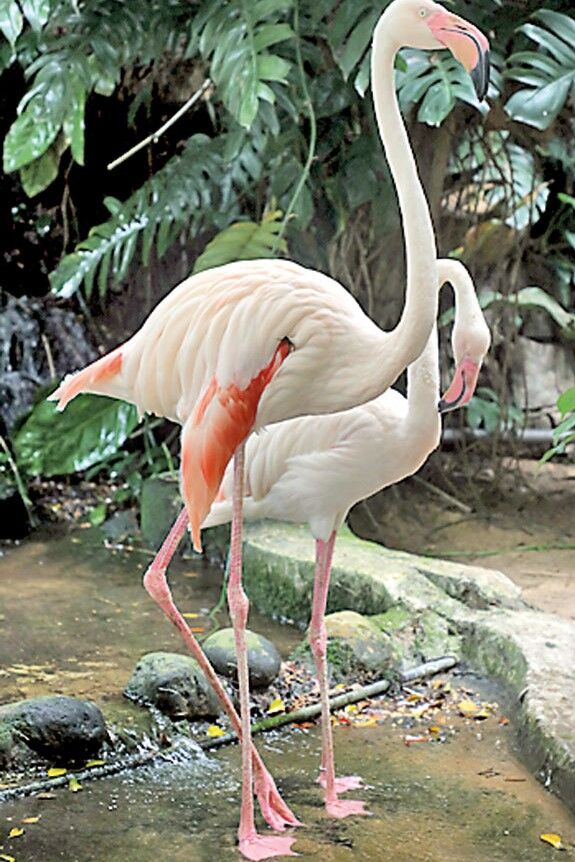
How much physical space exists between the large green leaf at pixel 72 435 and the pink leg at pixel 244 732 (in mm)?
2795

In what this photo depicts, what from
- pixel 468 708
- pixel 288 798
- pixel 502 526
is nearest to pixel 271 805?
pixel 288 798

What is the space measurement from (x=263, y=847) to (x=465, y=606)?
1.53m

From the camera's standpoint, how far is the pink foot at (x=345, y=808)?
2.83 meters

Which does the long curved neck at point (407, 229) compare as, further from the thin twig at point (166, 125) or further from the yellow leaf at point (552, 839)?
the thin twig at point (166, 125)

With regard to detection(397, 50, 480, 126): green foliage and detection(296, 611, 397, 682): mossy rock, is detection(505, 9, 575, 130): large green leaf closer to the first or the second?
detection(397, 50, 480, 126): green foliage

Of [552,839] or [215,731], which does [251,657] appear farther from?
[552,839]

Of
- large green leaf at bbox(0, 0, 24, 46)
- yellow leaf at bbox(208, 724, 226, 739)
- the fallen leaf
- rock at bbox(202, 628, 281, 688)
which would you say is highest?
large green leaf at bbox(0, 0, 24, 46)

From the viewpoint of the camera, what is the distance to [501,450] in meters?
6.17

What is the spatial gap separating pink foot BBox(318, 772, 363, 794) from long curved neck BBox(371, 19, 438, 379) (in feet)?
3.41

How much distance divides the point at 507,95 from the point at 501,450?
5.88ft

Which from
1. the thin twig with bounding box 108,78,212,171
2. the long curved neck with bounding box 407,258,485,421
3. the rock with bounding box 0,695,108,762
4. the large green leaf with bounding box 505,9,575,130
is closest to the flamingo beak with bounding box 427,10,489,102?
the long curved neck with bounding box 407,258,485,421

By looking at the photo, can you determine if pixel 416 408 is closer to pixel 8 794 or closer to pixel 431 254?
pixel 431 254

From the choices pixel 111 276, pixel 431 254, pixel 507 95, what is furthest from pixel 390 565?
pixel 111 276

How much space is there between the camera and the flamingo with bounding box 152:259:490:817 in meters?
3.08
